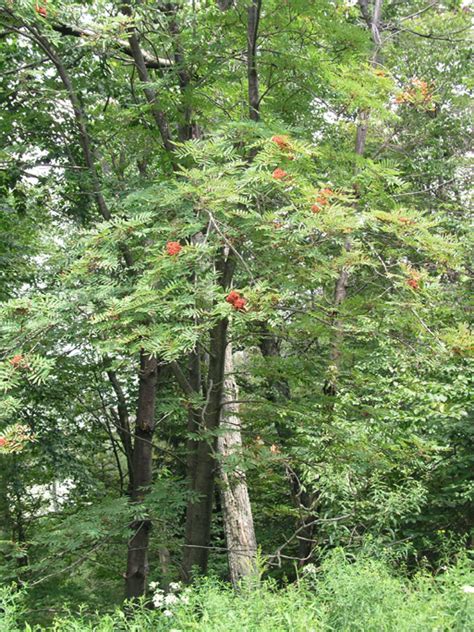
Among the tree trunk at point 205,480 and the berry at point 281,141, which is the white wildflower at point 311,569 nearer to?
the tree trunk at point 205,480

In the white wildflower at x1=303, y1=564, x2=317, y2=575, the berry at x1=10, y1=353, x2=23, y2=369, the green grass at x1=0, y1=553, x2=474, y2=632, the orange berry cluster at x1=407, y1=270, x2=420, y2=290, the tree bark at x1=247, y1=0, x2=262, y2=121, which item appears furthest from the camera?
the tree bark at x1=247, y1=0, x2=262, y2=121

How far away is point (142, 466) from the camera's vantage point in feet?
21.1

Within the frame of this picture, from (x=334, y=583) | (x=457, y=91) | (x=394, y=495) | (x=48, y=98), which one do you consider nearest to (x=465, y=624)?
(x=334, y=583)

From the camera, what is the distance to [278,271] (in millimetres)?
4180

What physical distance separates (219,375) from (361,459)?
1.29 m

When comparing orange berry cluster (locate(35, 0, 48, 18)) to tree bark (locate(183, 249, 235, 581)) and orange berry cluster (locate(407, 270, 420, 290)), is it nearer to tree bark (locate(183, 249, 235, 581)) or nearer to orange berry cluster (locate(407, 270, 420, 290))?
tree bark (locate(183, 249, 235, 581))

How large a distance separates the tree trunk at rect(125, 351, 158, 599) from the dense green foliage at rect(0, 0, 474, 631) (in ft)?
0.35

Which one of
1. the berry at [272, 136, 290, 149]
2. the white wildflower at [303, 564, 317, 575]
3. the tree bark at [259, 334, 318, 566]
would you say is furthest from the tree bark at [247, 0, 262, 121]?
the white wildflower at [303, 564, 317, 575]

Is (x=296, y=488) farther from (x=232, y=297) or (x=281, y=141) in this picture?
(x=281, y=141)

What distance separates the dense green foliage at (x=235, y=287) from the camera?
3.42 meters

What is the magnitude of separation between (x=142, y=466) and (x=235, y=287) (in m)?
2.57

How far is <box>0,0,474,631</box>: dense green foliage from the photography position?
11.2 ft

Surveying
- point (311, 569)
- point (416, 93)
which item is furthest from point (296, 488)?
point (416, 93)

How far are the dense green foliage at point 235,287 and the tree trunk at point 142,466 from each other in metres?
0.11
